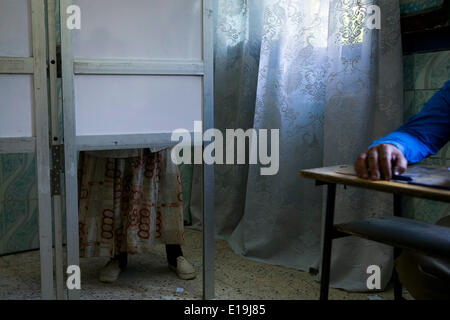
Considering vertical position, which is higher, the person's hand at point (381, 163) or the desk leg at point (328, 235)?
the person's hand at point (381, 163)

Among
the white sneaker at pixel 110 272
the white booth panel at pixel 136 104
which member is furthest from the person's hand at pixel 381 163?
the white sneaker at pixel 110 272

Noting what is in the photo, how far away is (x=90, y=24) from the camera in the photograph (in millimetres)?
1922

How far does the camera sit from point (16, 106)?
71.5 inches

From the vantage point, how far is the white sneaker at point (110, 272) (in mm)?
2414

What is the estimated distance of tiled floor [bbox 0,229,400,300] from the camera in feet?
7.45

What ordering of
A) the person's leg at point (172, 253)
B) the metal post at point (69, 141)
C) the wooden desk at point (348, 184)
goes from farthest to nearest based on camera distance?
1. the person's leg at point (172, 253)
2. the metal post at point (69, 141)
3. the wooden desk at point (348, 184)

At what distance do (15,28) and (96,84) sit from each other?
35cm

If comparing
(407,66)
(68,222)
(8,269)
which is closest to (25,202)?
(8,269)

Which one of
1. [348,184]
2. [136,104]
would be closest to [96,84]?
[136,104]

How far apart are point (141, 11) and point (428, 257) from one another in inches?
55.2

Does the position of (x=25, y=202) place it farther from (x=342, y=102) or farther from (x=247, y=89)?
(x=342, y=102)

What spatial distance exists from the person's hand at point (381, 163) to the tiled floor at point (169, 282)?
99cm

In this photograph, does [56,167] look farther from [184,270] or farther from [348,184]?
[348,184]

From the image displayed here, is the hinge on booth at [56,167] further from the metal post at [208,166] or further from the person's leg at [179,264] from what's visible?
the person's leg at [179,264]
